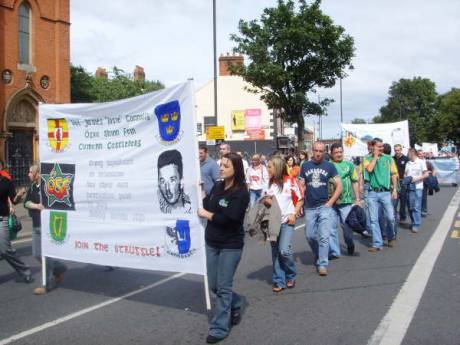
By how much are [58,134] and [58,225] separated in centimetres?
114

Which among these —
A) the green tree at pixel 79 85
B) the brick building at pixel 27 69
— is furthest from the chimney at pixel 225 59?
the brick building at pixel 27 69

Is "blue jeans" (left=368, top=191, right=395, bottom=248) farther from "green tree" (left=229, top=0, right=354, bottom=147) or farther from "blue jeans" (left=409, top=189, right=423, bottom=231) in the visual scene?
"green tree" (left=229, top=0, right=354, bottom=147)

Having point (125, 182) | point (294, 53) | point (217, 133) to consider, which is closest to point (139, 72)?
point (294, 53)

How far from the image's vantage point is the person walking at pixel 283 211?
610 centimetres

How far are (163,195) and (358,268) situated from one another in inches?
136

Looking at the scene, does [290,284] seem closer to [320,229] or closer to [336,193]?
[320,229]

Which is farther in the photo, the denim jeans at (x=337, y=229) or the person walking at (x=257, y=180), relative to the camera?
the person walking at (x=257, y=180)

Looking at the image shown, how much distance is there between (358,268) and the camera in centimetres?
746

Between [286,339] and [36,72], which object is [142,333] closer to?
[286,339]

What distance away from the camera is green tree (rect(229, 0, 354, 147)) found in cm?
2548

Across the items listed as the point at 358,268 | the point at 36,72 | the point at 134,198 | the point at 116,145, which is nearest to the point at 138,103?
the point at 116,145

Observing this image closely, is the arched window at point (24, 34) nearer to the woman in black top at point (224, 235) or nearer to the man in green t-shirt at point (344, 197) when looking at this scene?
the man in green t-shirt at point (344, 197)

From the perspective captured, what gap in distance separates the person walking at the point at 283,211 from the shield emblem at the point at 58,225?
98.4 inches

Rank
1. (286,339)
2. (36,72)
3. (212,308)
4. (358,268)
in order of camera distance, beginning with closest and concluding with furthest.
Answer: (286,339)
(212,308)
(358,268)
(36,72)
